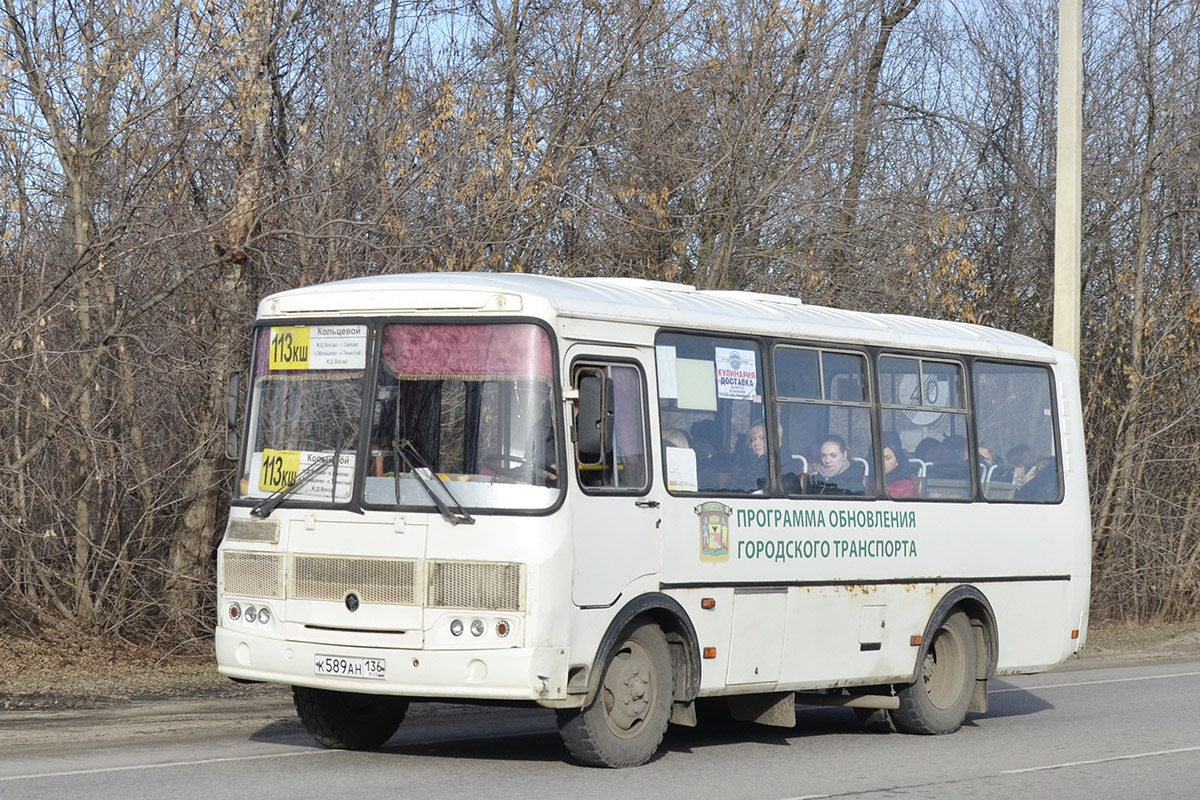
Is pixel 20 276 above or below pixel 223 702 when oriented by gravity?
above

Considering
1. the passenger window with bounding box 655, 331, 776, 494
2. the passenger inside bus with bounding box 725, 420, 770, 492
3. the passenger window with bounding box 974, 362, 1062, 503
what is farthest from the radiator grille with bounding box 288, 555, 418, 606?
the passenger window with bounding box 974, 362, 1062, 503

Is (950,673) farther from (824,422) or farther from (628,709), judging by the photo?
(628,709)

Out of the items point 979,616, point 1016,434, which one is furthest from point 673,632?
point 1016,434

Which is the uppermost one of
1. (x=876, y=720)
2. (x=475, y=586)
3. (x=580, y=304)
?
(x=580, y=304)

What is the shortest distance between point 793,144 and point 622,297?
31.7 ft

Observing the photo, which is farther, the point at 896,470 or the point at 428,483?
the point at 896,470

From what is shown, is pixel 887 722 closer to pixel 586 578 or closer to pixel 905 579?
pixel 905 579

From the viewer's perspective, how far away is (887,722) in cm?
1316

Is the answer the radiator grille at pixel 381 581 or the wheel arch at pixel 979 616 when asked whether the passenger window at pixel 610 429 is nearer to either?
the radiator grille at pixel 381 581

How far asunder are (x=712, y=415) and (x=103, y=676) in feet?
20.6

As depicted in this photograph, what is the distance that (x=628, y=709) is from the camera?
10.0 meters

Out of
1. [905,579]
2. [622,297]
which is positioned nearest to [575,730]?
[622,297]

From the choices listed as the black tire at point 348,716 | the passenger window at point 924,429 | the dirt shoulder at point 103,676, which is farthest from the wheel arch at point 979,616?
the dirt shoulder at point 103,676

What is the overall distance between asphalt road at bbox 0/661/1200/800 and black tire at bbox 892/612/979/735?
16 cm
